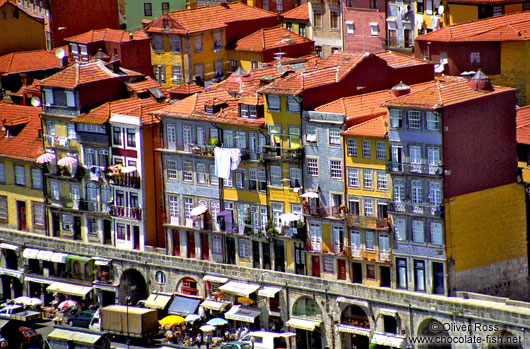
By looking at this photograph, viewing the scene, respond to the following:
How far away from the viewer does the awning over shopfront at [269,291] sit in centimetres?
14350

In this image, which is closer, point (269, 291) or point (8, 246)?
point (269, 291)

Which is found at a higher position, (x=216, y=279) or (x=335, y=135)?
(x=335, y=135)

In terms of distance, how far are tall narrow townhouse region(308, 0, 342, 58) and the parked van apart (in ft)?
133

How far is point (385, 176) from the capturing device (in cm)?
13750

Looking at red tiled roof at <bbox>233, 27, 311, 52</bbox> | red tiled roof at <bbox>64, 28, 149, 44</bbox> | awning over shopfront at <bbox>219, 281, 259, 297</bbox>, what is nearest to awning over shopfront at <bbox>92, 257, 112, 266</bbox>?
awning over shopfront at <bbox>219, 281, 259, 297</bbox>

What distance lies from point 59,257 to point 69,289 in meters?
3.44

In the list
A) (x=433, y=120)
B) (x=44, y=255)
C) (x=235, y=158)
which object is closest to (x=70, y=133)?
(x=44, y=255)

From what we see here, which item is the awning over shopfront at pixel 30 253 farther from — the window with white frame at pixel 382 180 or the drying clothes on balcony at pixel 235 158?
the window with white frame at pixel 382 180

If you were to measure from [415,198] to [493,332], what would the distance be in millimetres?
11670

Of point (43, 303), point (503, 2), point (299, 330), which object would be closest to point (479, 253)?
point (299, 330)

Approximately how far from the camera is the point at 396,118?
135 meters

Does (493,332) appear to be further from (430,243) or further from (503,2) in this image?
(503,2)

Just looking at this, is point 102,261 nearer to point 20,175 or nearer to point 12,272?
point 12,272

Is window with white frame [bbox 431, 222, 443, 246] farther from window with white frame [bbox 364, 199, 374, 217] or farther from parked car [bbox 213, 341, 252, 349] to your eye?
parked car [bbox 213, 341, 252, 349]
